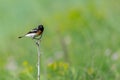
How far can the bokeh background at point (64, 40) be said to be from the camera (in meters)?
7.94

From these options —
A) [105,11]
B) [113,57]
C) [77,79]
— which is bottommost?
[77,79]

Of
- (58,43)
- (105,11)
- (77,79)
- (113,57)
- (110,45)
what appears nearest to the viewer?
(77,79)

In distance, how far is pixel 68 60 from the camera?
10.1 metres

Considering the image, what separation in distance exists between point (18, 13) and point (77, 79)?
7.94m

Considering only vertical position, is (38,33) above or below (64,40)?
below

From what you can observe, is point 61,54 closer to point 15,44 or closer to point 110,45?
point 110,45

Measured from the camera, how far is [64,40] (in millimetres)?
11672

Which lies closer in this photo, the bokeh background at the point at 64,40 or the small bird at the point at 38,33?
the small bird at the point at 38,33

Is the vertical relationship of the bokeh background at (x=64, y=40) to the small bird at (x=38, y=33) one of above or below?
above

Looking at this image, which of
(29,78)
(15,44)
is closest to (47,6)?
(15,44)

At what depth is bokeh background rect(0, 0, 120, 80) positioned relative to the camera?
7941 mm

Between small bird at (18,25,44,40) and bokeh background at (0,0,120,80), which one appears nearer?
small bird at (18,25,44,40)

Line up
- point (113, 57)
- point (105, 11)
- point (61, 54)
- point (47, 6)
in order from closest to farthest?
point (113, 57), point (61, 54), point (105, 11), point (47, 6)

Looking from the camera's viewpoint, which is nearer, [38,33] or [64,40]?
[38,33]
